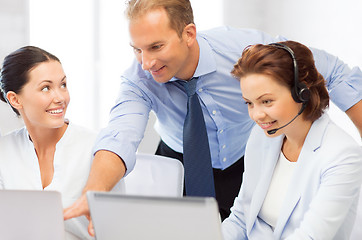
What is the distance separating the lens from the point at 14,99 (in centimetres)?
203

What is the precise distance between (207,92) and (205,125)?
129mm

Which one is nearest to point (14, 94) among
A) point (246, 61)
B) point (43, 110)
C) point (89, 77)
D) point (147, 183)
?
point (43, 110)

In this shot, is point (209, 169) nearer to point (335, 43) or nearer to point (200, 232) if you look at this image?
point (200, 232)

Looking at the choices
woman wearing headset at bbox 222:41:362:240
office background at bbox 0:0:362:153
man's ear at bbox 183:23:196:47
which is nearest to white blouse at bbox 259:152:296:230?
woman wearing headset at bbox 222:41:362:240

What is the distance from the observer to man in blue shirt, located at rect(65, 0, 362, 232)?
70.1 inches

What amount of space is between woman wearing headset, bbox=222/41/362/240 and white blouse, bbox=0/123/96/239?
1.91 ft

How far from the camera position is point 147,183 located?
215cm

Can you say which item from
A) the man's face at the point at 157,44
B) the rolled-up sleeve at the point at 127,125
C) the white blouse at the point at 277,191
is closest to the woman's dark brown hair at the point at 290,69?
the white blouse at the point at 277,191

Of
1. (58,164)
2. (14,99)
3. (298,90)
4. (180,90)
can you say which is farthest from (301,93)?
(14,99)

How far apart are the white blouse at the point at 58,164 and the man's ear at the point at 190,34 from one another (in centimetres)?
51

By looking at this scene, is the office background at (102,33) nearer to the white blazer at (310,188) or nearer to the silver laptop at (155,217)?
the white blazer at (310,188)

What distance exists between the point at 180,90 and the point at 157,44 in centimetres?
30

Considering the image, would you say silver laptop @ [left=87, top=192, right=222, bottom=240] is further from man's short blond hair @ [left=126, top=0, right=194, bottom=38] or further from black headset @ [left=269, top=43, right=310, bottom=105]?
man's short blond hair @ [left=126, top=0, right=194, bottom=38]

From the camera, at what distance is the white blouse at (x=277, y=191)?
1.64 metres
